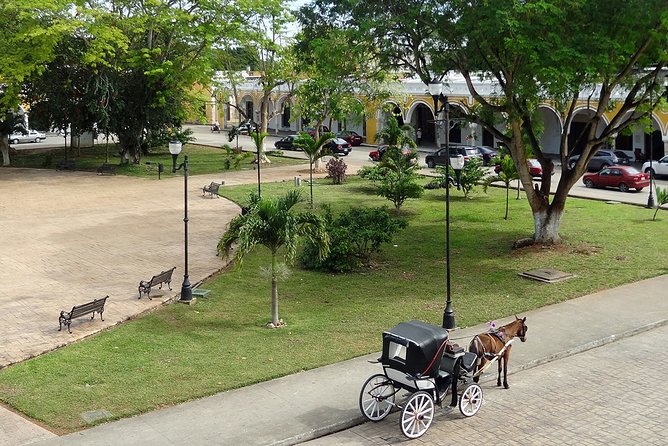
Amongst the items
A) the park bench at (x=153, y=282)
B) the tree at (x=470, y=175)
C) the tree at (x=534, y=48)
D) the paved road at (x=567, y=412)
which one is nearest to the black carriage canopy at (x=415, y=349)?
the paved road at (x=567, y=412)

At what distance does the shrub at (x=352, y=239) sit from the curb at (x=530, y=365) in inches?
266

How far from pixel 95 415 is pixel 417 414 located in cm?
458

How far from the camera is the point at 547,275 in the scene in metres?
19.3

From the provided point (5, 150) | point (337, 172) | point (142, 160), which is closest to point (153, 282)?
point (337, 172)

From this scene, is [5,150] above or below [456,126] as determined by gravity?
below

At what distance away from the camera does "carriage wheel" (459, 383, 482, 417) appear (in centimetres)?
1127

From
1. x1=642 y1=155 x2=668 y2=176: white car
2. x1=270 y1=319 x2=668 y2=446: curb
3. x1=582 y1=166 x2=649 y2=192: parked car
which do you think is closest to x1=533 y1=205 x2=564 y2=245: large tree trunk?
x1=270 y1=319 x2=668 y2=446: curb

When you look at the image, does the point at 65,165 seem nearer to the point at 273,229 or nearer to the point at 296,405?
the point at 273,229

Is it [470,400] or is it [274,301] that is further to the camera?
[274,301]

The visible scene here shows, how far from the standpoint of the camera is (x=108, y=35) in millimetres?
37906

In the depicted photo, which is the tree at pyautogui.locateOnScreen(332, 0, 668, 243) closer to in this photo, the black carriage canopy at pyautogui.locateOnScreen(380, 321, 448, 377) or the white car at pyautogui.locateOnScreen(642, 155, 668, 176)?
the black carriage canopy at pyautogui.locateOnScreen(380, 321, 448, 377)

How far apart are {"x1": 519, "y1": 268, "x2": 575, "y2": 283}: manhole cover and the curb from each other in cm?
338

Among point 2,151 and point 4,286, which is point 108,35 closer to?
point 2,151

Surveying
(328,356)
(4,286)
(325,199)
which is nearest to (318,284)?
(328,356)
